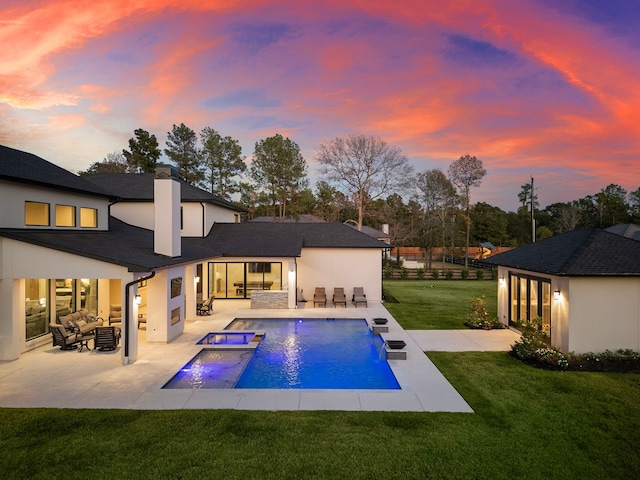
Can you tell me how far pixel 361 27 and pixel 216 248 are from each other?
14.3 meters

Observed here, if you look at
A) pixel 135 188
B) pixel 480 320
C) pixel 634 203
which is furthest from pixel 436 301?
pixel 634 203

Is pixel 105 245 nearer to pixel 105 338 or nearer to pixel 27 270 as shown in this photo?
pixel 27 270

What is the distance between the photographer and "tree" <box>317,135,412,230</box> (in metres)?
35.8

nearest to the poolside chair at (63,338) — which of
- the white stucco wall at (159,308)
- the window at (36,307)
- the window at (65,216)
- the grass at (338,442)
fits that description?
the window at (36,307)

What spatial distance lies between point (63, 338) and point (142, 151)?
41880mm

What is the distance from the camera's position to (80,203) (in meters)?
14.0

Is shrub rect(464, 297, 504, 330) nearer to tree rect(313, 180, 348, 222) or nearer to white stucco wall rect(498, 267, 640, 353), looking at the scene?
white stucco wall rect(498, 267, 640, 353)

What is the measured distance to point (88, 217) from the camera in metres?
14.5

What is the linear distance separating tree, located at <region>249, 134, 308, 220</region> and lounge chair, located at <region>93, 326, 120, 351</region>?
34.5 meters

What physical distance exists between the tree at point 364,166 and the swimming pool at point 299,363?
2299 centimetres

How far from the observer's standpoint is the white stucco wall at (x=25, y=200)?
36.3 feet

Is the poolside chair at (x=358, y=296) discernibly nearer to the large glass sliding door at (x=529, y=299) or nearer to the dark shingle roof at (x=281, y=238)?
the dark shingle roof at (x=281, y=238)

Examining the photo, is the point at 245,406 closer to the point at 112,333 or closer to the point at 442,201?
the point at 112,333

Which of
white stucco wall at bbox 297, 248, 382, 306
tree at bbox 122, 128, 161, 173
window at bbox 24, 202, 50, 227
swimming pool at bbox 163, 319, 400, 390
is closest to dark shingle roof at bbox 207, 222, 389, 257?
white stucco wall at bbox 297, 248, 382, 306
